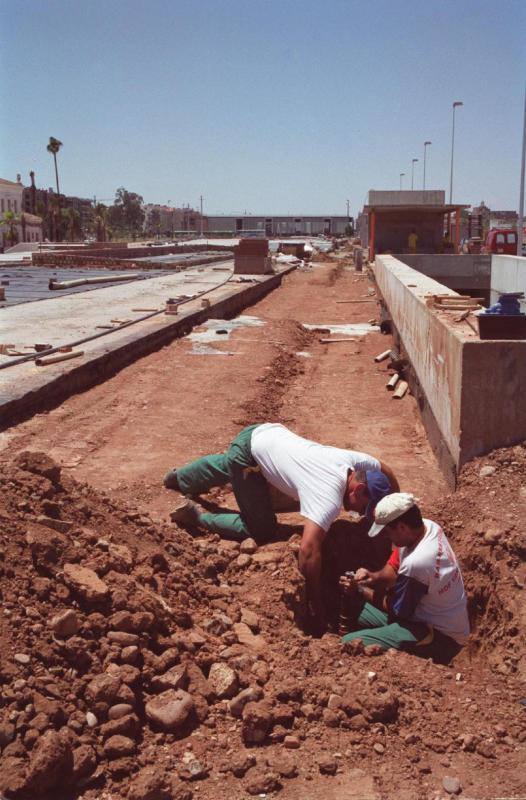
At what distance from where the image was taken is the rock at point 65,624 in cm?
365

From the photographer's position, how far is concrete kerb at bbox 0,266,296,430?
8836 millimetres

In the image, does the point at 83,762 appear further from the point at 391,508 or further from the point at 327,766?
the point at 391,508

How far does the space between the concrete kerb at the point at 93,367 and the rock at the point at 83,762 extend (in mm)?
5668

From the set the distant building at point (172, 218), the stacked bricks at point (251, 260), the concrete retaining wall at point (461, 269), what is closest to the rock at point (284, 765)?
the concrete retaining wall at point (461, 269)

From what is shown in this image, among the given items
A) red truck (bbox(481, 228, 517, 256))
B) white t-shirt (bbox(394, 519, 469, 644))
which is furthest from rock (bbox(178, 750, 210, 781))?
red truck (bbox(481, 228, 517, 256))

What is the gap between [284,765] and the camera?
324 centimetres

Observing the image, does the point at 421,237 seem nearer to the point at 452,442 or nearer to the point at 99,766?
the point at 452,442

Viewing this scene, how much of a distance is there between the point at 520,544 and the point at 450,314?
3.74 m

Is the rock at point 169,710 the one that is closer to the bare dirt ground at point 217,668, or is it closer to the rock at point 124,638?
the bare dirt ground at point 217,668

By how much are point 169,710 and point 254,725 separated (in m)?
0.35

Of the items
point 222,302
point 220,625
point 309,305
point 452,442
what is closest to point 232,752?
point 220,625

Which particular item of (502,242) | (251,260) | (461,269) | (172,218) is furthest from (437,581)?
(172,218)

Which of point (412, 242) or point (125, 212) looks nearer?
point (412, 242)

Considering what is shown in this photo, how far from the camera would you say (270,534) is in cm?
582
